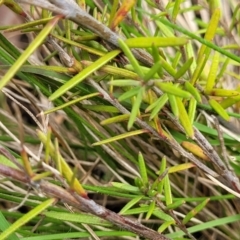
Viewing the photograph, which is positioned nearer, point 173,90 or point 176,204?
point 173,90

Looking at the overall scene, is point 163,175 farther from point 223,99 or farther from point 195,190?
point 195,190

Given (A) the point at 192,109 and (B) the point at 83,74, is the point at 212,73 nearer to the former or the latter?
(A) the point at 192,109

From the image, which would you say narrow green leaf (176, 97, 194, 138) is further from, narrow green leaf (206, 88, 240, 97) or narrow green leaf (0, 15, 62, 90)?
narrow green leaf (0, 15, 62, 90)

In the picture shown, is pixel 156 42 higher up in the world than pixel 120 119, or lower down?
higher up

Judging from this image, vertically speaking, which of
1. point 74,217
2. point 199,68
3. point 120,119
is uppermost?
point 199,68

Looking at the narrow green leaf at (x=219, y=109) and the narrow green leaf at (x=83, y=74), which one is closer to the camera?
the narrow green leaf at (x=83, y=74)

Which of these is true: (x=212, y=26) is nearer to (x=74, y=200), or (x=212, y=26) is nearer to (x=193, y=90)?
(x=193, y=90)

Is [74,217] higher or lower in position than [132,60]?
lower

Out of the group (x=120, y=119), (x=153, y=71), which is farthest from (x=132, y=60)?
(x=120, y=119)

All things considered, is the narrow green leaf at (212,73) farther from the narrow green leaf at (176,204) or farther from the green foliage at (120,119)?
the narrow green leaf at (176,204)

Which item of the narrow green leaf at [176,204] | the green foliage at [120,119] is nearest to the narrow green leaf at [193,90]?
the green foliage at [120,119]

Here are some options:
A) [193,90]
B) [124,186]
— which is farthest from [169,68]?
[124,186]
